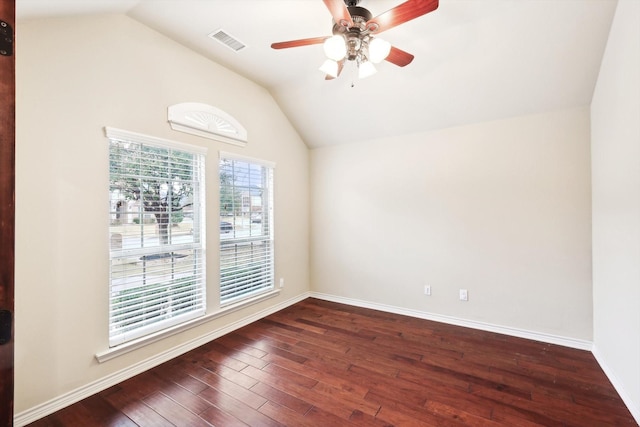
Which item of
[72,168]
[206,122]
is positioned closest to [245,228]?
[206,122]

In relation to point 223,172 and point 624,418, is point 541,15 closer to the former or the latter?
point 624,418

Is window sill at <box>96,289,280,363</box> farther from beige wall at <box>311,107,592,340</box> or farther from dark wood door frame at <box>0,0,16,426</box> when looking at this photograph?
beige wall at <box>311,107,592,340</box>

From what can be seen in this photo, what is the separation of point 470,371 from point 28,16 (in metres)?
4.16

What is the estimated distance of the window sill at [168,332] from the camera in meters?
2.27

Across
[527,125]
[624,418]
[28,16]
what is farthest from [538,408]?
[28,16]

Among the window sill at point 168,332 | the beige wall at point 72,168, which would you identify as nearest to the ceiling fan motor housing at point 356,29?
the beige wall at point 72,168

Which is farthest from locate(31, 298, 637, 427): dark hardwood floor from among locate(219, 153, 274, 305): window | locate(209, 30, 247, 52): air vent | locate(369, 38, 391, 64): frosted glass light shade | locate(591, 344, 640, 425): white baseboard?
locate(209, 30, 247, 52): air vent

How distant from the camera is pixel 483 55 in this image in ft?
8.68

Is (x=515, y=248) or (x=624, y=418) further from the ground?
(x=515, y=248)

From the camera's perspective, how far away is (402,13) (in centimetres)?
170

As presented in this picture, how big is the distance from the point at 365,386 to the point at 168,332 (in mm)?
1830

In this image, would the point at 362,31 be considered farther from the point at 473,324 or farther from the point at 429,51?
the point at 473,324

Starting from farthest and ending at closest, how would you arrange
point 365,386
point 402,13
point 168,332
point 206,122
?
point 206,122 < point 168,332 < point 365,386 < point 402,13

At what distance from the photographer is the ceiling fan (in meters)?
1.67
